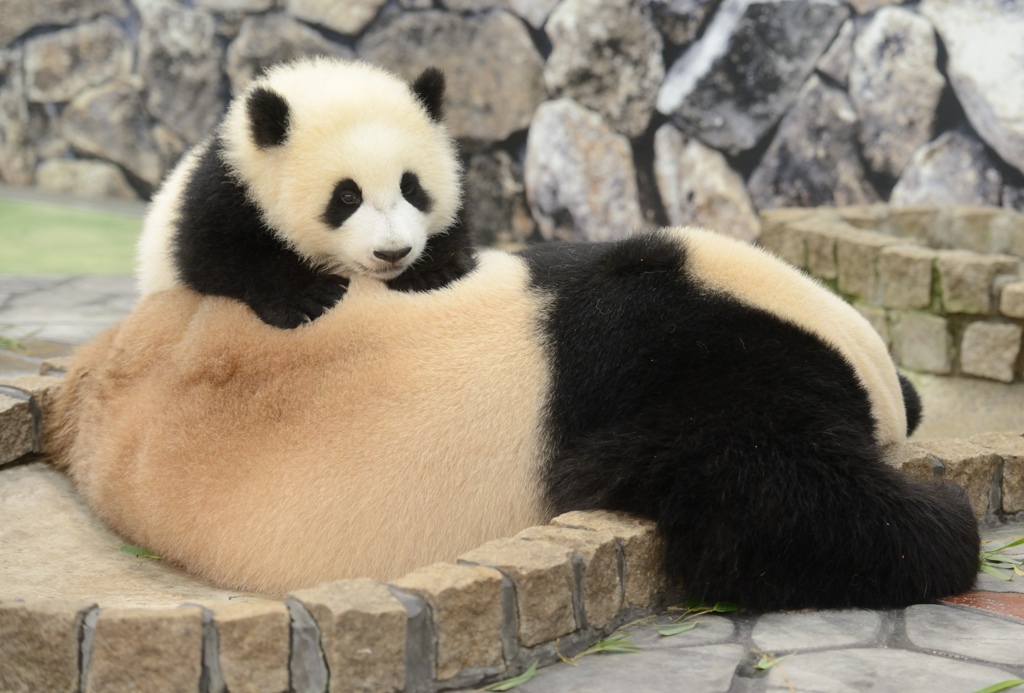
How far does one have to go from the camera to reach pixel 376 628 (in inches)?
82.6

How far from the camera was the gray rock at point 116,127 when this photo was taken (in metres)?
10.8

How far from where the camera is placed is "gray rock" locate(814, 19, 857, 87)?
8.22 metres

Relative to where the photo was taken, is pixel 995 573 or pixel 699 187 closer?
pixel 995 573

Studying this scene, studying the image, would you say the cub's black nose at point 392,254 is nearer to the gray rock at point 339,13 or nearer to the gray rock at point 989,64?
the gray rock at point 989,64

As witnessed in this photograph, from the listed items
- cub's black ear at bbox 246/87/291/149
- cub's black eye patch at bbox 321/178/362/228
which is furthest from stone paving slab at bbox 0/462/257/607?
cub's black ear at bbox 246/87/291/149

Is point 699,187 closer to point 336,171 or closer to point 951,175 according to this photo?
Result: point 951,175

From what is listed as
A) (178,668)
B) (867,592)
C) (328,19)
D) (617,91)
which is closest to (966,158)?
(617,91)

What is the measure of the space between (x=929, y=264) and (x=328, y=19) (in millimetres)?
5891

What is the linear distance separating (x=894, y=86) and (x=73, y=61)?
744 centimetres

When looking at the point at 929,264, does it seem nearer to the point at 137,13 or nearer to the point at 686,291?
the point at 686,291

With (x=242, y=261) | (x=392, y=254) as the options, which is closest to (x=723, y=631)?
(x=392, y=254)

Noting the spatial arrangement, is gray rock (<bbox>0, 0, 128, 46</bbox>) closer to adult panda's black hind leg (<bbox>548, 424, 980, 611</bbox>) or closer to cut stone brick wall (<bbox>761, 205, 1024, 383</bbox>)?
cut stone brick wall (<bbox>761, 205, 1024, 383</bbox>)

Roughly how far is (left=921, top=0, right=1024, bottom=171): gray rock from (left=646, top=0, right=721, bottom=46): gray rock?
1.70m

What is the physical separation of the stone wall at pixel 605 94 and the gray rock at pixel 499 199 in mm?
19
